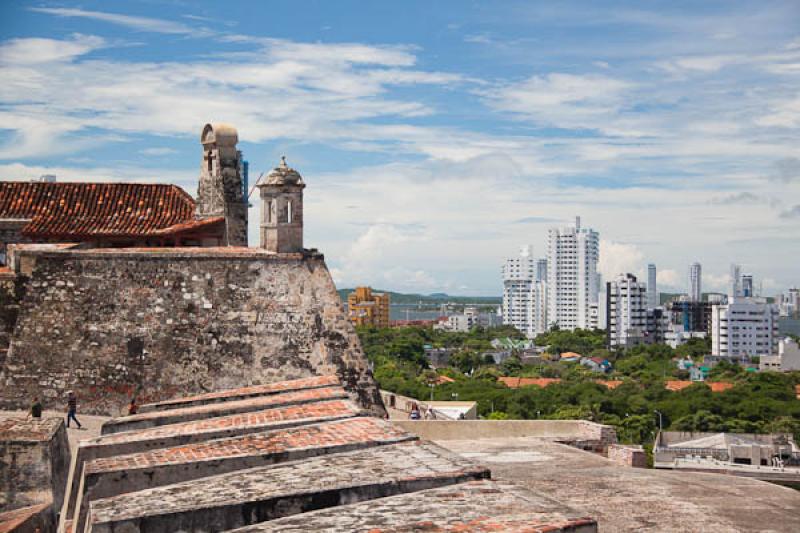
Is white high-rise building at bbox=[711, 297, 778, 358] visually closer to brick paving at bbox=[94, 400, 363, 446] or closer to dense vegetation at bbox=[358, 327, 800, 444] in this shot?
dense vegetation at bbox=[358, 327, 800, 444]

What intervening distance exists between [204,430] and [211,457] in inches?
54.7

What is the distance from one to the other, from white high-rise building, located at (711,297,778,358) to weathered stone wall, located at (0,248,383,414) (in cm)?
14662

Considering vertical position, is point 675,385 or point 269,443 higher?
point 269,443

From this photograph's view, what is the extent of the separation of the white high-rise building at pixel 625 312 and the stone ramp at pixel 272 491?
159m

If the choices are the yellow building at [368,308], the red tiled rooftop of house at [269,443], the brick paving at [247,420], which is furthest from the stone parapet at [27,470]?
the yellow building at [368,308]

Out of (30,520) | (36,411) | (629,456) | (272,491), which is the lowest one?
(30,520)

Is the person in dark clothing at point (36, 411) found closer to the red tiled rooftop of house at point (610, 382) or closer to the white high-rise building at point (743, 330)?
the red tiled rooftop of house at point (610, 382)

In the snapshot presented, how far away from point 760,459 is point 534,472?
3196 centimetres

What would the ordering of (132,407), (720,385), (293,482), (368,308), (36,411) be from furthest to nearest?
(368,308)
(720,385)
(132,407)
(36,411)
(293,482)

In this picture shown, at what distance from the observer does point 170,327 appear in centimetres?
1753

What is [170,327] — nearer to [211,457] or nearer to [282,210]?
[282,210]

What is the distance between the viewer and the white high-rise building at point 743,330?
156500mm

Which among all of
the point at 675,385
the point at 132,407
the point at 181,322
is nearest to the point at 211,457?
the point at 132,407

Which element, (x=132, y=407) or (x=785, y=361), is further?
(x=785, y=361)
